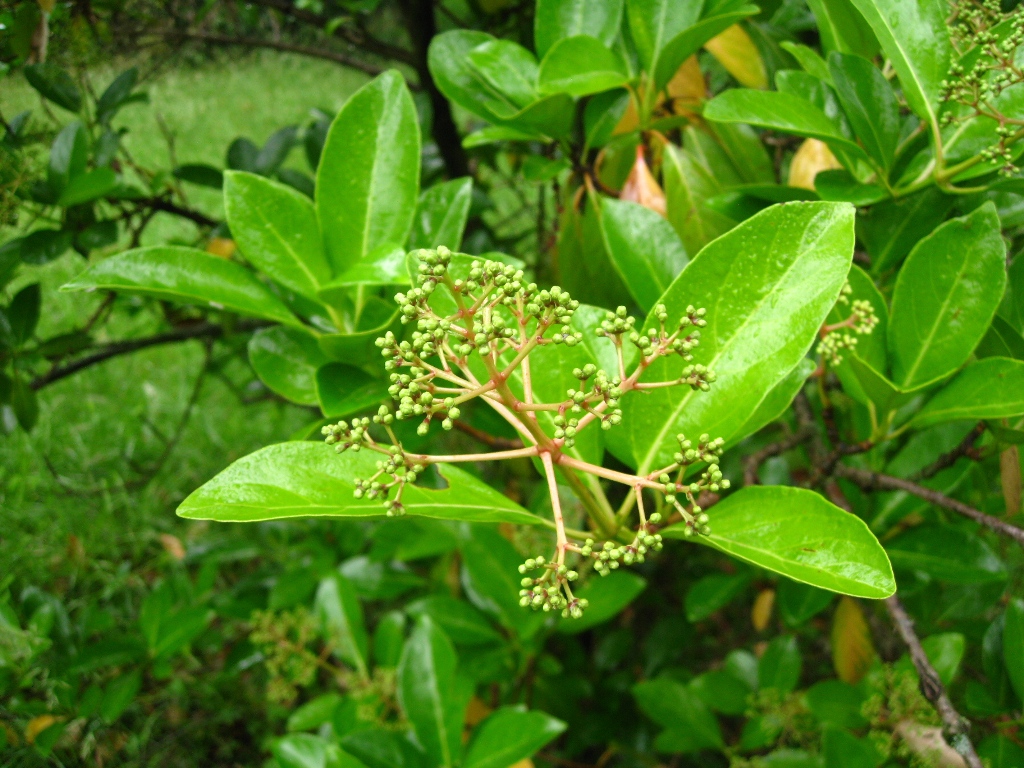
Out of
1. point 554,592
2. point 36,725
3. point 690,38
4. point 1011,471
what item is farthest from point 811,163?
point 36,725

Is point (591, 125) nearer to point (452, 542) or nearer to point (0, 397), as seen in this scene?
point (452, 542)

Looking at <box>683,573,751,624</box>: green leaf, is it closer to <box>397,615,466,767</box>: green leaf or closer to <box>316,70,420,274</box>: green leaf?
<box>397,615,466,767</box>: green leaf

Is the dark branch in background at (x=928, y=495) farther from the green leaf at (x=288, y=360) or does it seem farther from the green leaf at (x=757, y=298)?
the green leaf at (x=288, y=360)

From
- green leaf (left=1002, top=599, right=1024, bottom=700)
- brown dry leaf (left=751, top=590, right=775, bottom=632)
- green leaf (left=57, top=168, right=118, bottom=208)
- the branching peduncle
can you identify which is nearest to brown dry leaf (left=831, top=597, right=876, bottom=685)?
brown dry leaf (left=751, top=590, right=775, bottom=632)

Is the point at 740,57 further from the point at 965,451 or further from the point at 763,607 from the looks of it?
the point at 763,607

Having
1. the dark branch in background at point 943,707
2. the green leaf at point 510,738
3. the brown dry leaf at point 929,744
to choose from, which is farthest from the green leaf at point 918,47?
the green leaf at point 510,738
